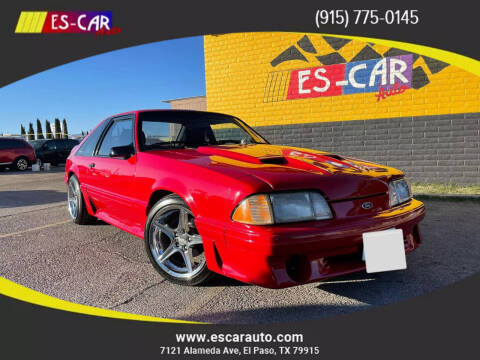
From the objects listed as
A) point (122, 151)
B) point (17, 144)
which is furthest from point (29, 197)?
point (17, 144)

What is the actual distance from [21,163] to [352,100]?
13337mm

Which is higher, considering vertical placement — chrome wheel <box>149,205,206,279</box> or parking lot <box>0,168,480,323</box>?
chrome wheel <box>149,205,206,279</box>

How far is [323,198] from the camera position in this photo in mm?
2090

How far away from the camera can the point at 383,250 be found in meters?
2.12

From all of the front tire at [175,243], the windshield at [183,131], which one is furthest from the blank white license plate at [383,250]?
the windshield at [183,131]

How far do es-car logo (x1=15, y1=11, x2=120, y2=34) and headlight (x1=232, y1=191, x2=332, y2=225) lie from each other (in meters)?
3.41

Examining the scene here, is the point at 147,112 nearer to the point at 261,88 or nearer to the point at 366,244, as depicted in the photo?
the point at 366,244

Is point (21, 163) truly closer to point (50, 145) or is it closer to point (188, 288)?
point (50, 145)

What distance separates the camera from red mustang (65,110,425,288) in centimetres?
198

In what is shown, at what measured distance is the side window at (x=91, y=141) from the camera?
13.0 feet

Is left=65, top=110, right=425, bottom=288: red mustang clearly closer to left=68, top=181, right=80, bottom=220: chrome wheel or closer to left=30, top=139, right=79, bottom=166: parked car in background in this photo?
left=68, top=181, right=80, bottom=220: chrome wheel

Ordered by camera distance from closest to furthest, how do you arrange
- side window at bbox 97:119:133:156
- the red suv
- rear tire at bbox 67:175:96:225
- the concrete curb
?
side window at bbox 97:119:133:156
rear tire at bbox 67:175:96:225
the concrete curb
the red suv

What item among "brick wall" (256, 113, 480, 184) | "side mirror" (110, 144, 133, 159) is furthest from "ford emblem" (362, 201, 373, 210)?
"brick wall" (256, 113, 480, 184)

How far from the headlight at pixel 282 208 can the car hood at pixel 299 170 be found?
0.06 m
